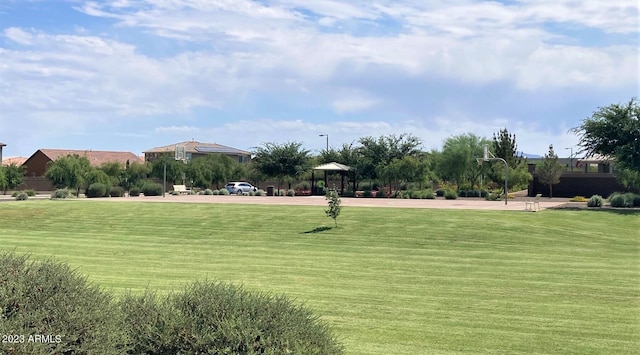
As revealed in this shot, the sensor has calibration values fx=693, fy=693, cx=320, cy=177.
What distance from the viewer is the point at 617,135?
41.6 meters

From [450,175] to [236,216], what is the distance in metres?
38.7

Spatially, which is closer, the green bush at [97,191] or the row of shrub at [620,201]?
the row of shrub at [620,201]

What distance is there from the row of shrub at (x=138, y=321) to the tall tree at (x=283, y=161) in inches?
2613

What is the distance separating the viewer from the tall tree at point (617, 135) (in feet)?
131

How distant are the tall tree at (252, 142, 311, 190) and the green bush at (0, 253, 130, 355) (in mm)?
66516

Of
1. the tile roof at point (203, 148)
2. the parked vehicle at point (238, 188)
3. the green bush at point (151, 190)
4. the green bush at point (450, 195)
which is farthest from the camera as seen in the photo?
the tile roof at point (203, 148)

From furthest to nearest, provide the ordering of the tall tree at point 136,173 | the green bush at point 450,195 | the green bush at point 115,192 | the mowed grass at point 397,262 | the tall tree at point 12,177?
the tall tree at point 12,177
the tall tree at point 136,173
the green bush at point 450,195
the green bush at point 115,192
the mowed grass at point 397,262

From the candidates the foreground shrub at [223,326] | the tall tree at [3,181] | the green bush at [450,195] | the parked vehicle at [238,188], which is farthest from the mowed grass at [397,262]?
the tall tree at [3,181]

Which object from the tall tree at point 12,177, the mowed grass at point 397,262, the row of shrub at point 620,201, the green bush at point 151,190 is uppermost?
the tall tree at point 12,177

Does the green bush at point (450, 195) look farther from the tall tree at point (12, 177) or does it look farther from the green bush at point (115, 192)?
the tall tree at point (12, 177)

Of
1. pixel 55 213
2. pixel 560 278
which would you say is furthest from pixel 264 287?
pixel 55 213

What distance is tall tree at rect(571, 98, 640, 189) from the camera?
1570 inches

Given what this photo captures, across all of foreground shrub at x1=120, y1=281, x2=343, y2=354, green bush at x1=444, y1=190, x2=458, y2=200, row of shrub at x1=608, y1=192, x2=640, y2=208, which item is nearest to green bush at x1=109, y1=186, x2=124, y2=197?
green bush at x1=444, y1=190, x2=458, y2=200

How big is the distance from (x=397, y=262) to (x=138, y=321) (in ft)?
49.6
